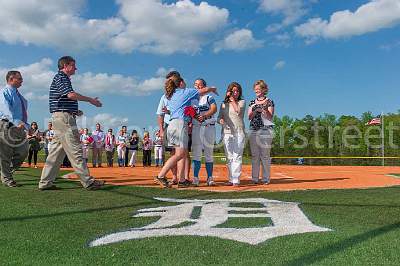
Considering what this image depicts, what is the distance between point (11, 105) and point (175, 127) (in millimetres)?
2936

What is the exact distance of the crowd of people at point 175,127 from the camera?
7.07 meters

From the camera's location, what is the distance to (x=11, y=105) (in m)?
7.79

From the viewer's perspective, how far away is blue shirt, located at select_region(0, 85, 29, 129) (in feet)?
25.4

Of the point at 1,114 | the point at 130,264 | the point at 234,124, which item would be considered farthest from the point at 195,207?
the point at 1,114

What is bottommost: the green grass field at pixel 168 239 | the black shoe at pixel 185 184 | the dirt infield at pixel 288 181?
the green grass field at pixel 168 239

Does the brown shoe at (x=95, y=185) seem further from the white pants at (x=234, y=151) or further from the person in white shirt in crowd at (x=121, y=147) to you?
the person in white shirt in crowd at (x=121, y=147)

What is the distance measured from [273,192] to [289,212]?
2039 mm

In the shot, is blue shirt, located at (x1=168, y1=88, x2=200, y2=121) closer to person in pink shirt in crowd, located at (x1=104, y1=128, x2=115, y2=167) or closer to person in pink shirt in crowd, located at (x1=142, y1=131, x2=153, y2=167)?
person in pink shirt in crowd, located at (x1=104, y1=128, x2=115, y2=167)

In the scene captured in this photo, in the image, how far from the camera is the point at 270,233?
12.1ft

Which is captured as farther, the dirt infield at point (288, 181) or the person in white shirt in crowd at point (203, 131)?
the person in white shirt in crowd at point (203, 131)

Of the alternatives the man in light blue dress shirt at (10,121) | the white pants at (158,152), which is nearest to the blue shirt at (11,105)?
the man in light blue dress shirt at (10,121)

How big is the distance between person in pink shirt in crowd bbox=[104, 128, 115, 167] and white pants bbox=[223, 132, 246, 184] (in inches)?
443

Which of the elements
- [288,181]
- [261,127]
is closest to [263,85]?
[261,127]

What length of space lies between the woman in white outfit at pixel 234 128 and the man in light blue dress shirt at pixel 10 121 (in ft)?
11.9
